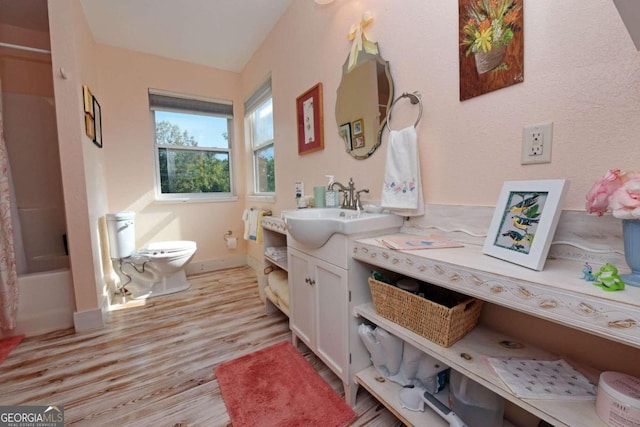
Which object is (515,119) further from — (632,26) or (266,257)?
(266,257)

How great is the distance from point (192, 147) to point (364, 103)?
247cm

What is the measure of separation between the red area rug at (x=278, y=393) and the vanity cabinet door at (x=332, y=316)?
0.14 metres

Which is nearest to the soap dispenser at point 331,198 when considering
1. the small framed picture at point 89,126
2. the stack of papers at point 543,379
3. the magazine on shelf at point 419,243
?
the magazine on shelf at point 419,243

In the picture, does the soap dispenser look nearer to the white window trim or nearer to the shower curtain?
the white window trim

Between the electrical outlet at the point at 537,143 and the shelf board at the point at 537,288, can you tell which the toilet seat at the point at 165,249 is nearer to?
the shelf board at the point at 537,288

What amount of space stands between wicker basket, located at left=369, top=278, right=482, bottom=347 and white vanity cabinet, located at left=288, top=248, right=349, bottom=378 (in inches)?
7.0

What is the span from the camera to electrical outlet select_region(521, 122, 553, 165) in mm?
832

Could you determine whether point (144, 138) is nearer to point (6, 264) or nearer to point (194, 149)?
point (194, 149)

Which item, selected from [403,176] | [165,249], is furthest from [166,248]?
[403,176]

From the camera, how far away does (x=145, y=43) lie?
2635 millimetres

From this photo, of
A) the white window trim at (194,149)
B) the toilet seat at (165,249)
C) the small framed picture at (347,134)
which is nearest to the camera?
the small framed picture at (347,134)

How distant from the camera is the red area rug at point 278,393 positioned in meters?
1.15

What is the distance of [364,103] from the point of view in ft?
4.92

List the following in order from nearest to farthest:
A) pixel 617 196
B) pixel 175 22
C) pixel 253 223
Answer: pixel 617 196
pixel 175 22
pixel 253 223
